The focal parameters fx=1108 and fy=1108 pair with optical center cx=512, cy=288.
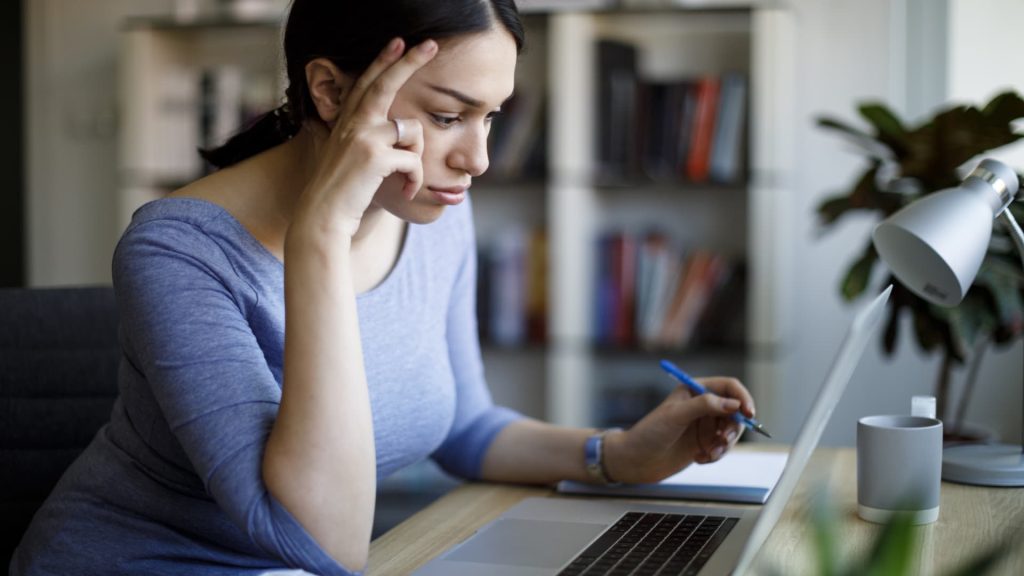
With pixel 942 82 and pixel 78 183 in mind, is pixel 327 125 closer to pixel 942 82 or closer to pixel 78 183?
pixel 942 82

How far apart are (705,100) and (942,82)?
67cm

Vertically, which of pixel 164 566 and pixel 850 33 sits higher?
pixel 850 33

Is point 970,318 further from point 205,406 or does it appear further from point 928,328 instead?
point 205,406

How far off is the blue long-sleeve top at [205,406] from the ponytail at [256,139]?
175 millimetres

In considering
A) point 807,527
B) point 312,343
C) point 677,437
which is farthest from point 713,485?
point 312,343

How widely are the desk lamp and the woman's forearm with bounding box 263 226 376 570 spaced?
0.50 metres

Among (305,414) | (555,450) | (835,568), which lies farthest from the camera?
(555,450)

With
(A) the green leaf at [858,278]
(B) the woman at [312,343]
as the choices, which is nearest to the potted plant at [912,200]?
(A) the green leaf at [858,278]

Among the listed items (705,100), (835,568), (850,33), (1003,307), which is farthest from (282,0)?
(835,568)

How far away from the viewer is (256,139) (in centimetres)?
129

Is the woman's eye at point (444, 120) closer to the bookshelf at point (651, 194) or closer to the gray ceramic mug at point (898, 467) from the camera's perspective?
the gray ceramic mug at point (898, 467)

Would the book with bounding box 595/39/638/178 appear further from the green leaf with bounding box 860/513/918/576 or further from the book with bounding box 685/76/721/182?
the green leaf with bounding box 860/513/918/576

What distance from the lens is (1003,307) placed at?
209cm

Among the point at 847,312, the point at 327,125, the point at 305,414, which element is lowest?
the point at 847,312
